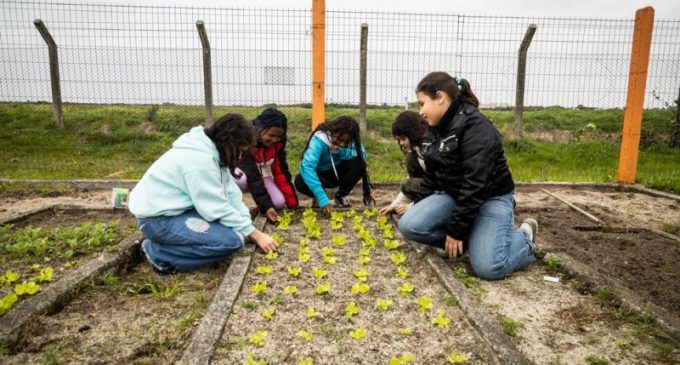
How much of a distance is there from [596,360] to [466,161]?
4.79 ft

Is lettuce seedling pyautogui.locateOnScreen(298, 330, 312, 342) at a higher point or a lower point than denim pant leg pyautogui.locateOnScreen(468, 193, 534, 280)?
lower

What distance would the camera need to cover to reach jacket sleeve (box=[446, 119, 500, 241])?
10.3ft

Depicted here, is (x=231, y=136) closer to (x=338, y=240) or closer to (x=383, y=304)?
(x=338, y=240)

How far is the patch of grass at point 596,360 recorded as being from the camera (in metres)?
2.22

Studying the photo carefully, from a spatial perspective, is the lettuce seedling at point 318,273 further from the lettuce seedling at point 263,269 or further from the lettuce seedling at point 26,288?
the lettuce seedling at point 26,288

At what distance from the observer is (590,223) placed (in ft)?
16.0

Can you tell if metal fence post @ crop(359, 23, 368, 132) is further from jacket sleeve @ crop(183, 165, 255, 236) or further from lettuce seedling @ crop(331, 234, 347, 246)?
jacket sleeve @ crop(183, 165, 255, 236)

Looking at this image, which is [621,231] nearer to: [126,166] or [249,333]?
[249,333]

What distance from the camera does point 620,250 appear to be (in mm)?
4023

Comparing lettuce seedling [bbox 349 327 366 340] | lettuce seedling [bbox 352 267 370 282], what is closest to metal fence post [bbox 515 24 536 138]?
lettuce seedling [bbox 352 267 370 282]

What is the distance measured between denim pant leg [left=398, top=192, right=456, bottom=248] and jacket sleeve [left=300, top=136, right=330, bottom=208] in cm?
130

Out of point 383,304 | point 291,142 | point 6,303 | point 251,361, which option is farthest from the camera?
point 291,142

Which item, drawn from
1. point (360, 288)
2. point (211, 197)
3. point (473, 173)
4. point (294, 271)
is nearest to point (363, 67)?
point (473, 173)

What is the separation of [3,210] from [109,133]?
446 centimetres
